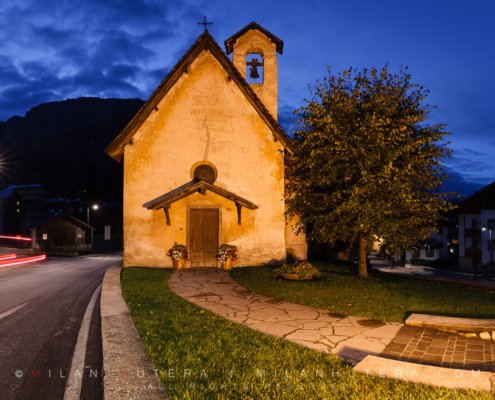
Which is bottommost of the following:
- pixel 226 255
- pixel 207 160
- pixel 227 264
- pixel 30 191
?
pixel 227 264

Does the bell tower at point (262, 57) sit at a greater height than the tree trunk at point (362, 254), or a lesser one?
greater

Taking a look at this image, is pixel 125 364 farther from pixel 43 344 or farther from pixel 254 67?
pixel 254 67

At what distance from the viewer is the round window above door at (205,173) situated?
15.3 meters

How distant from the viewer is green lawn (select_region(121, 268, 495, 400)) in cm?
344

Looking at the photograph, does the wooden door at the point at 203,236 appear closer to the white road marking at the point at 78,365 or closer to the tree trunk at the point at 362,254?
the tree trunk at the point at 362,254

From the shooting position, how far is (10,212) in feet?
195

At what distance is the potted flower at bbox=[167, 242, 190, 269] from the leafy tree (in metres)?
5.57

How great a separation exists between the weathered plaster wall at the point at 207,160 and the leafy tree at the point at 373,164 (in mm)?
2693

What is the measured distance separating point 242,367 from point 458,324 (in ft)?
13.5

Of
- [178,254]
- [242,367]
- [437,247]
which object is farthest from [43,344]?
[437,247]

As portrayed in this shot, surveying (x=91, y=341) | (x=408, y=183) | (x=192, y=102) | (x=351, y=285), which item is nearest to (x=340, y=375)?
(x=91, y=341)

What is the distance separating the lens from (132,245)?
14695mm

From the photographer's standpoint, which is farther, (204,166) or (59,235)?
(59,235)

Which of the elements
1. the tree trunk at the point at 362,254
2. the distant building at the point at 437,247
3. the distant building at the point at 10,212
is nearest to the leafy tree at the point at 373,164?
the tree trunk at the point at 362,254
